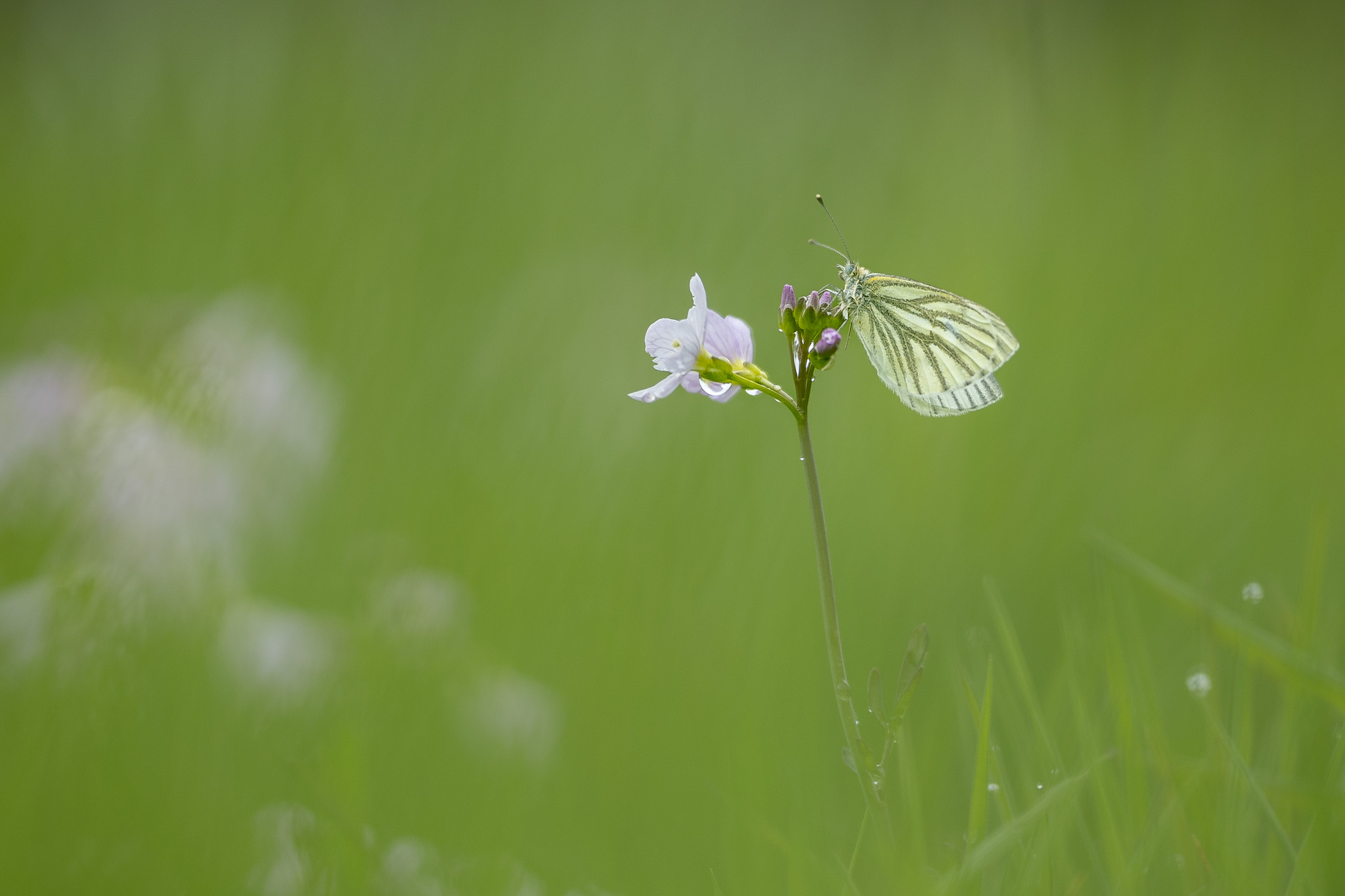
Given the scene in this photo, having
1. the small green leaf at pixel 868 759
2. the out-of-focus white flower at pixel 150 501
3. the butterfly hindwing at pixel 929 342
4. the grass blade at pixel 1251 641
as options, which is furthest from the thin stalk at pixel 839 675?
the out-of-focus white flower at pixel 150 501

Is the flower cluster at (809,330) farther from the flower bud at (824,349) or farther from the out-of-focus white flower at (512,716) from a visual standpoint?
the out-of-focus white flower at (512,716)

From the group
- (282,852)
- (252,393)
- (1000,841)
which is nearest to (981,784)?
(1000,841)

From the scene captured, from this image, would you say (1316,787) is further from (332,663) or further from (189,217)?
(189,217)

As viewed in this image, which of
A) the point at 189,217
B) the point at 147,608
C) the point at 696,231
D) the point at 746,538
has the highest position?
the point at 696,231

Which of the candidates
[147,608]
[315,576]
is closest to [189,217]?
[315,576]

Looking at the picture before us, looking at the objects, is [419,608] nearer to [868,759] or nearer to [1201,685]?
[868,759]

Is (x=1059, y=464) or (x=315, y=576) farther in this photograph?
(x=1059, y=464)

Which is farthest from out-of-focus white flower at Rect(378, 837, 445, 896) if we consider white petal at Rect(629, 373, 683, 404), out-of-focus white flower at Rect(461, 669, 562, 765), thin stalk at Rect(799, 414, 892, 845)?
white petal at Rect(629, 373, 683, 404)
